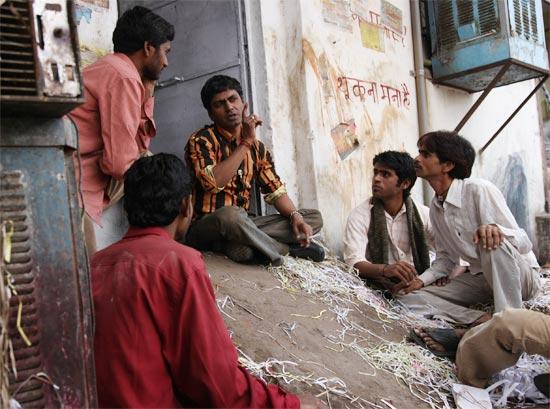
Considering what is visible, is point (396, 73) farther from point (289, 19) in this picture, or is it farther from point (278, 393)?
point (278, 393)

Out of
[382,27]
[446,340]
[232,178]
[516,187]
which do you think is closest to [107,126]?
[232,178]

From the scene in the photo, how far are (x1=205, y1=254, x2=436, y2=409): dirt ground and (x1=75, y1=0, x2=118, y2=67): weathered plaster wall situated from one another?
65.2 inches

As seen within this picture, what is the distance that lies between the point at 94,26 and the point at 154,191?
2.43 m

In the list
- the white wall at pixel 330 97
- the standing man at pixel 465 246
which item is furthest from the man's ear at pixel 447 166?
the white wall at pixel 330 97

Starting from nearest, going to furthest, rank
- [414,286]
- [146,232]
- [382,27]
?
[146,232] < [414,286] < [382,27]

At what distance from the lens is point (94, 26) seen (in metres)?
3.92

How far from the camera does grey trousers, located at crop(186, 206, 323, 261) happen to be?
3557 mm

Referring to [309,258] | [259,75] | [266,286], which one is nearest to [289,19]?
[259,75]

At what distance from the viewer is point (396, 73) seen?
19.7 ft

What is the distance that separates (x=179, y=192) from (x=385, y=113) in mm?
4132

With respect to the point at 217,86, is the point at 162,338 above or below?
below

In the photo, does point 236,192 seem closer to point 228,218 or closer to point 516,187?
point 228,218

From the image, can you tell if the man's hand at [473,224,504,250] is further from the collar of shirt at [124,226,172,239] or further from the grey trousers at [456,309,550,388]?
the collar of shirt at [124,226,172,239]

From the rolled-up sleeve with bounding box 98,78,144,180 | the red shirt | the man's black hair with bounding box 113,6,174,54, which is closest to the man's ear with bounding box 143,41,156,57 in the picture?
the man's black hair with bounding box 113,6,174,54
